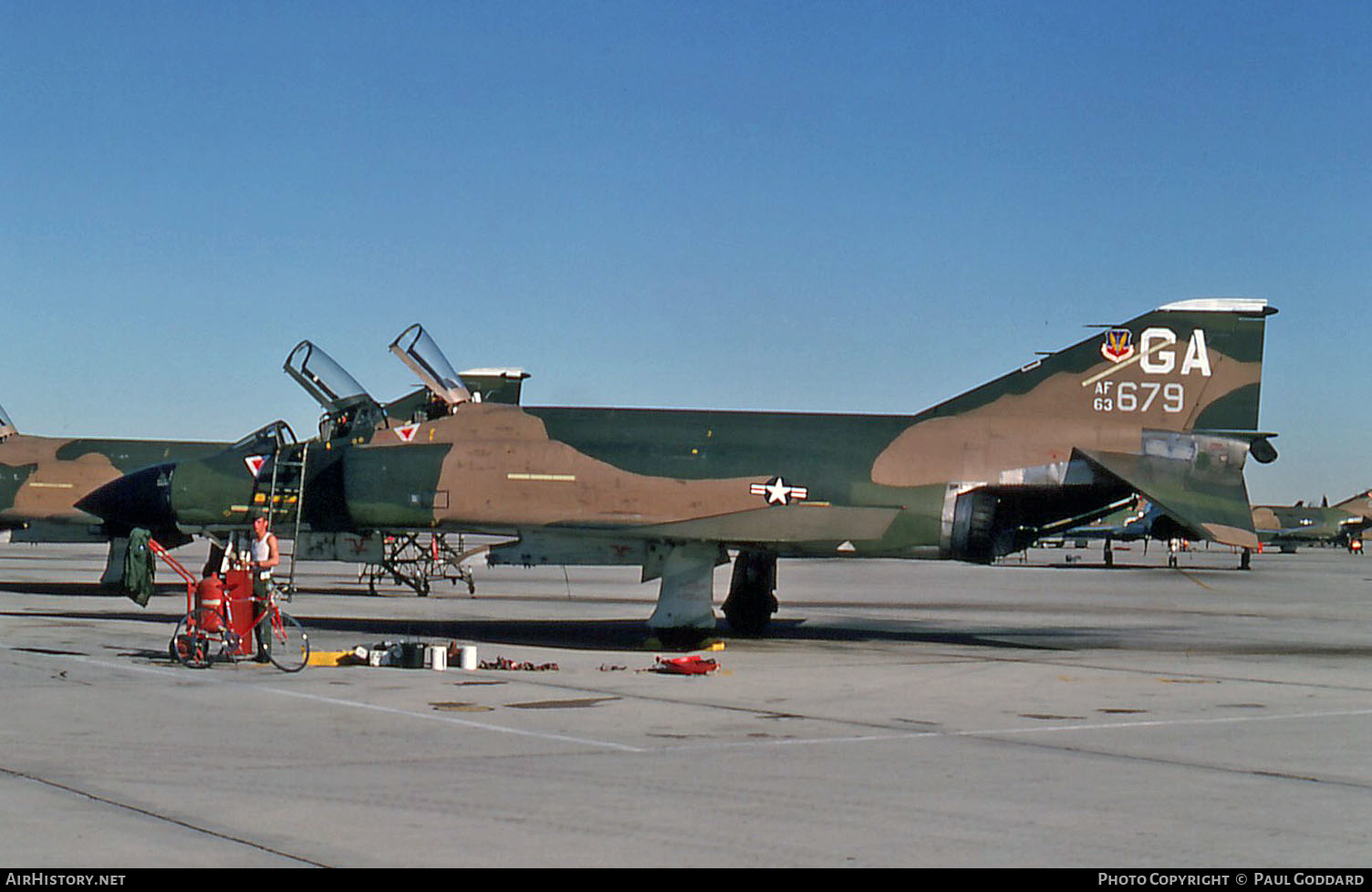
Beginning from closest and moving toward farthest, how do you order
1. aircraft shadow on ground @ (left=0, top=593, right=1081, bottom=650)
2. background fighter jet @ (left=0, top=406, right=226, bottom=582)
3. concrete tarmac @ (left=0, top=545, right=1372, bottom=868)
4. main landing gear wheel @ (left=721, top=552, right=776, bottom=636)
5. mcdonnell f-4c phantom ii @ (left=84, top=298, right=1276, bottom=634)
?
concrete tarmac @ (left=0, top=545, right=1372, bottom=868), mcdonnell f-4c phantom ii @ (left=84, top=298, right=1276, bottom=634), aircraft shadow on ground @ (left=0, top=593, right=1081, bottom=650), main landing gear wheel @ (left=721, top=552, right=776, bottom=636), background fighter jet @ (left=0, top=406, right=226, bottom=582)

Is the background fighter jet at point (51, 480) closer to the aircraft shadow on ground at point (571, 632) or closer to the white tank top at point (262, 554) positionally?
the aircraft shadow on ground at point (571, 632)

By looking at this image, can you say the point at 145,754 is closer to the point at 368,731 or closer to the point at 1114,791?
the point at 368,731

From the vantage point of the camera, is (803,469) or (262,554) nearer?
(262,554)

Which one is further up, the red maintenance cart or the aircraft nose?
the aircraft nose

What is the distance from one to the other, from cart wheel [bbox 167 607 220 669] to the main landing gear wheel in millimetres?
8524

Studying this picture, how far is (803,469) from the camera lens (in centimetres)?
1903

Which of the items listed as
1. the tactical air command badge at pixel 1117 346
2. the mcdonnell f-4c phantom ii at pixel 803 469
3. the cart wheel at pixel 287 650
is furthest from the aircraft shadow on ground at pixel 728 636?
the tactical air command badge at pixel 1117 346

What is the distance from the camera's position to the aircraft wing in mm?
18297

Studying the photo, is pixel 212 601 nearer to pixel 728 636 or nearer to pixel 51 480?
pixel 728 636

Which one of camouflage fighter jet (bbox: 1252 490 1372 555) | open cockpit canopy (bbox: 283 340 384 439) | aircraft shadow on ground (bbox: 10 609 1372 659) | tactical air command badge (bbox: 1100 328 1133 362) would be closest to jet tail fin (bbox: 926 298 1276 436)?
tactical air command badge (bbox: 1100 328 1133 362)

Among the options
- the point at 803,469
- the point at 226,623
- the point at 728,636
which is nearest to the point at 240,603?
the point at 226,623

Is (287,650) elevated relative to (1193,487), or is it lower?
lower

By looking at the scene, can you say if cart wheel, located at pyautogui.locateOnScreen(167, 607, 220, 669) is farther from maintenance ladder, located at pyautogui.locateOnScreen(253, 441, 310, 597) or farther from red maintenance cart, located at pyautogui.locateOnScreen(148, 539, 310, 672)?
maintenance ladder, located at pyautogui.locateOnScreen(253, 441, 310, 597)

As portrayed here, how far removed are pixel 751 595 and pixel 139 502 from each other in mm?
9715
